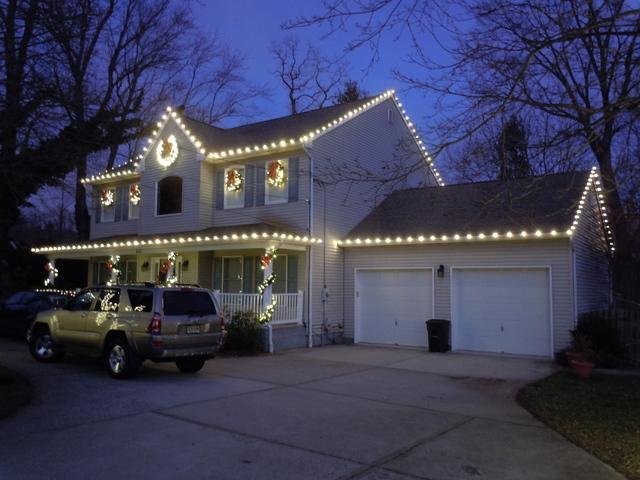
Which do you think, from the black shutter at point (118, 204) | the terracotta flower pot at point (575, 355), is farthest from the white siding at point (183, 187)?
the terracotta flower pot at point (575, 355)

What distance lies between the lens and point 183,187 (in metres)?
20.1

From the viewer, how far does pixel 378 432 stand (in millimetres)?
7328

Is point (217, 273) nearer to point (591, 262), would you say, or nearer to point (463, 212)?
point (463, 212)

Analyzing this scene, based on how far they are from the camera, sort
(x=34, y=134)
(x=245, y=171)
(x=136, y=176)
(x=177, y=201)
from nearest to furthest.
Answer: (x=34, y=134) < (x=245, y=171) < (x=177, y=201) < (x=136, y=176)

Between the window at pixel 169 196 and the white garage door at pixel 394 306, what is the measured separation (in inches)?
287

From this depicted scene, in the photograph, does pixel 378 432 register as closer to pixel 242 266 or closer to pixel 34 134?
pixel 34 134

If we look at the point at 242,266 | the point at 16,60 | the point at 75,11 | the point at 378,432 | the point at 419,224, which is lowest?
the point at 378,432

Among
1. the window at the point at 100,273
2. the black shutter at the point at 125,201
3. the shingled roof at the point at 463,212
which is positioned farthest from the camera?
the window at the point at 100,273

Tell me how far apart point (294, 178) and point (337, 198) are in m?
→ 1.68

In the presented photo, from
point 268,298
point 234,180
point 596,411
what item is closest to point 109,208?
point 234,180

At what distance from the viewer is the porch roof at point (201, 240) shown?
16.1 meters

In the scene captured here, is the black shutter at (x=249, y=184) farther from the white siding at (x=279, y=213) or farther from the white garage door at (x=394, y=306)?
the white garage door at (x=394, y=306)

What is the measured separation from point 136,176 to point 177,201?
124 inches

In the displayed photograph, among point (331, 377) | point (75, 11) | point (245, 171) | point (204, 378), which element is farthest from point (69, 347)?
point (245, 171)
